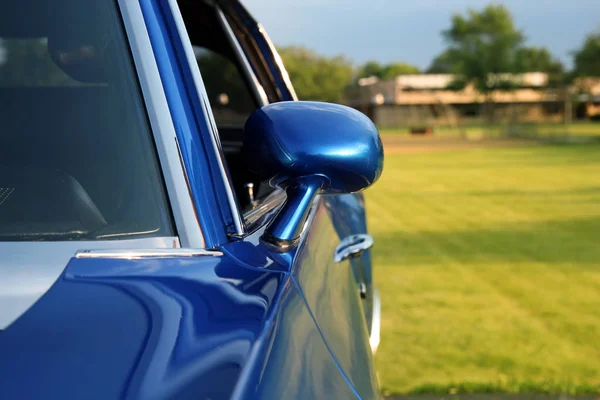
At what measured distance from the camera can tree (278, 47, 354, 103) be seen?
7762cm

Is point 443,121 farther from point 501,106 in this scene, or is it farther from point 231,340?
point 231,340

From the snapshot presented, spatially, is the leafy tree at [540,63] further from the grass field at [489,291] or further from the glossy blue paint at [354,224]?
the glossy blue paint at [354,224]

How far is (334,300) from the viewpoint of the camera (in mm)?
1551

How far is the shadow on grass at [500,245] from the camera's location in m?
7.34

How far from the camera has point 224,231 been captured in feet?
3.93

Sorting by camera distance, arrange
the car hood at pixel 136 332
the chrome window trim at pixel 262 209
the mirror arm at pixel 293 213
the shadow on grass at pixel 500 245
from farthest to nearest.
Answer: the shadow on grass at pixel 500 245 → the chrome window trim at pixel 262 209 → the mirror arm at pixel 293 213 → the car hood at pixel 136 332

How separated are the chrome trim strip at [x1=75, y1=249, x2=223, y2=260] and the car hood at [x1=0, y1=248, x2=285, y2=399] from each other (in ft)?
0.04

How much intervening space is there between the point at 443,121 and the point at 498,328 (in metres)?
68.2

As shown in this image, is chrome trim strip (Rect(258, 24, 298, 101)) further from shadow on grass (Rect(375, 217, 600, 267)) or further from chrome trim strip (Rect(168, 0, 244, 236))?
shadow on grass (Rect(375, 217, 600, 267))

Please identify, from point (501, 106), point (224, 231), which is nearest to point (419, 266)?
point (224, 231)

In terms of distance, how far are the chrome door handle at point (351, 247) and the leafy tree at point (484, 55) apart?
231ft

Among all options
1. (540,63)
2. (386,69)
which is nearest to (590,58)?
(540,63)

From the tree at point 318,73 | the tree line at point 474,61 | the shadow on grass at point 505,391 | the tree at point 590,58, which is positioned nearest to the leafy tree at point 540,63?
the tree line at point 474,61

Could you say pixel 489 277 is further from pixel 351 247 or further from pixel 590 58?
pixel 590 58
